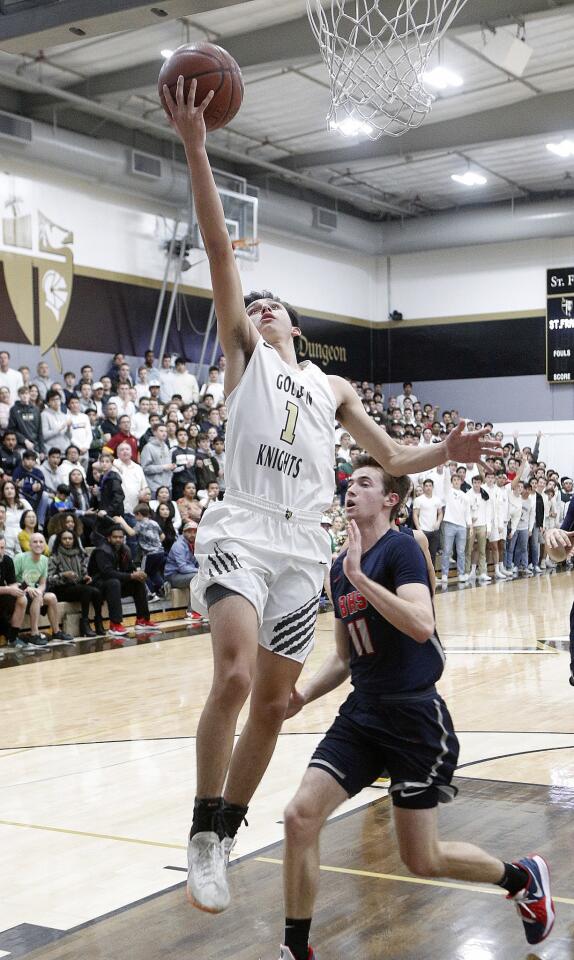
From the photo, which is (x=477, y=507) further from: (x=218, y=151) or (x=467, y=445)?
(x=467, y=445)

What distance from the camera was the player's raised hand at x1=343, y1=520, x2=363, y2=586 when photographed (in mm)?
3398

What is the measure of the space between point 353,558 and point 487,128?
55.8 ft

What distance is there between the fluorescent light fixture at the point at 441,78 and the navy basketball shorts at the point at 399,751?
14.5 metres

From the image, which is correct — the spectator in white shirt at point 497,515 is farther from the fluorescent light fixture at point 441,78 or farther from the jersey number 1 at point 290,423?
the jersey number 1 at point 290,423

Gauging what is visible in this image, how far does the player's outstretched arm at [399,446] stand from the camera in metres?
3.53

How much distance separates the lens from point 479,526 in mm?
18344

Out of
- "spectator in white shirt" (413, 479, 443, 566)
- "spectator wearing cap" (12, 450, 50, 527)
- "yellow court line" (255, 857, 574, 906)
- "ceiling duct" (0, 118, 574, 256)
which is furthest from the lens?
"ceiling duct" (0, 118, 574, 256)

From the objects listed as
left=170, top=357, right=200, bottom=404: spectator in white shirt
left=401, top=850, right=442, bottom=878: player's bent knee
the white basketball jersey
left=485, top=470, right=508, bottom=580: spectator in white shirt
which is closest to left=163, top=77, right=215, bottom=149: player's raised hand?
the white basketball jersey

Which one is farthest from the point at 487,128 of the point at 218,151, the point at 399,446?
the point at 399,446

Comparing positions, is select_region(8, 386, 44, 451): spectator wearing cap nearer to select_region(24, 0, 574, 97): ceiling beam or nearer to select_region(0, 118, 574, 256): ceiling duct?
select_region(0, 118, 574, 256): ceiling duct

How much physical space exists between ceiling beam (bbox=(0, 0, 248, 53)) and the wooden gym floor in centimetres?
540

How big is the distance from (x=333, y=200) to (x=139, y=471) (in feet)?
45.0

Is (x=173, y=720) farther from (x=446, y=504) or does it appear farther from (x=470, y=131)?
(x=470, y=131)

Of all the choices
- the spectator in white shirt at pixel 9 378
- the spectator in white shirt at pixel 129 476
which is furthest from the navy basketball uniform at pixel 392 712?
the spectator in white shirt at pixel 9 378
